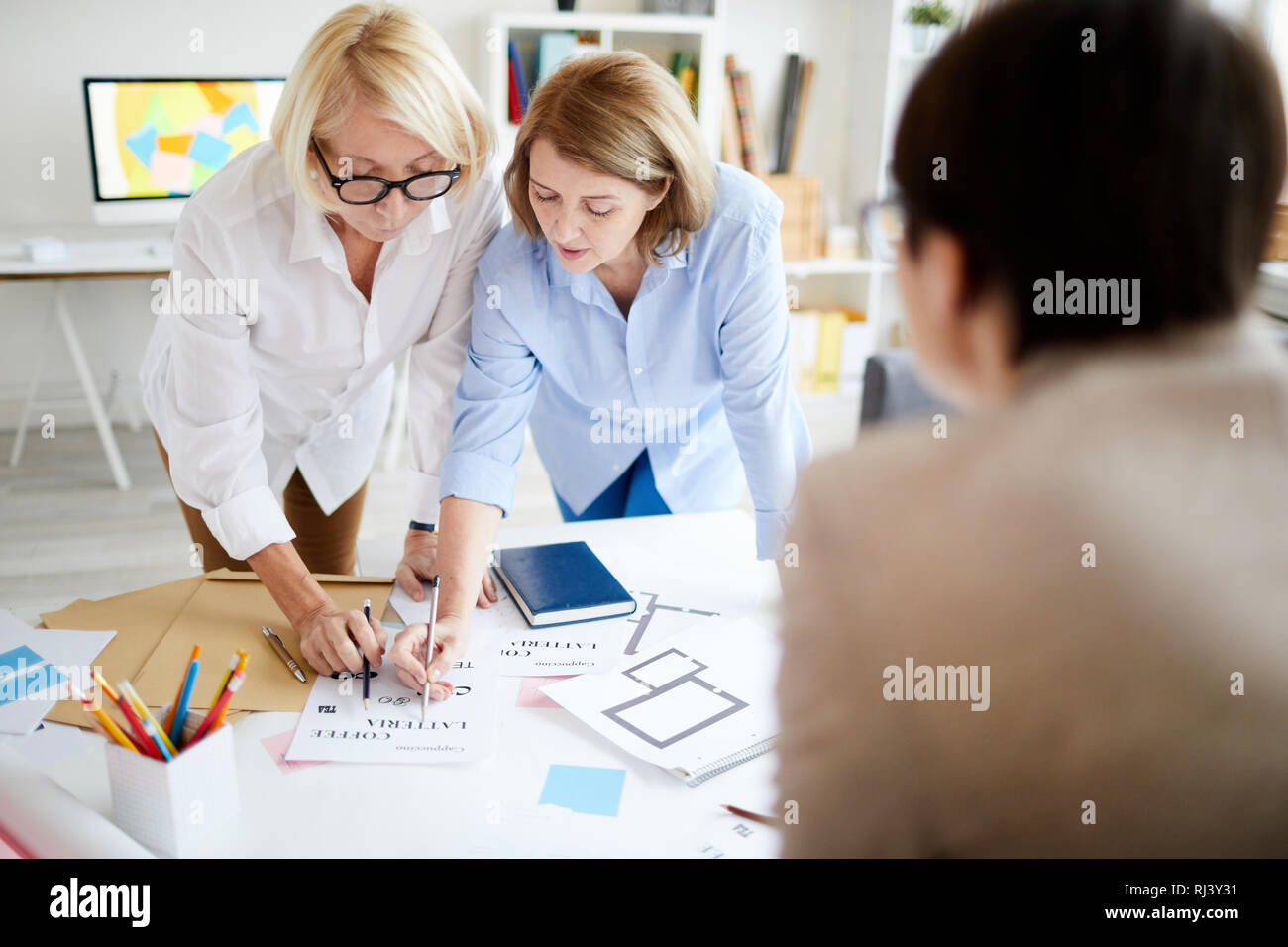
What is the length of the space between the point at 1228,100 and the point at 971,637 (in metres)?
0.30

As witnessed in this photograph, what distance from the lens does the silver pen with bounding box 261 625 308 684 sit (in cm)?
119

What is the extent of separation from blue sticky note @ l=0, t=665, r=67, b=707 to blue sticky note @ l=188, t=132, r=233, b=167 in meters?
2.98

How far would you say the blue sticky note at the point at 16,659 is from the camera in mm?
1174

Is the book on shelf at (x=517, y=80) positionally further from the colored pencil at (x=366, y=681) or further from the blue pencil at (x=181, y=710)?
the blue pencil at (x=181, y=710)

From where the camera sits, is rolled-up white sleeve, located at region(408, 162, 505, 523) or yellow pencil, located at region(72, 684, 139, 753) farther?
rolled-up white sleeve, located at region(408, 162, 505, 523)

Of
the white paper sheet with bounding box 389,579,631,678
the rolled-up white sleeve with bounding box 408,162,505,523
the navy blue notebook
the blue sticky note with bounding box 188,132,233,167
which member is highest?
the blue sticky note with bounding box 188,132,233,167

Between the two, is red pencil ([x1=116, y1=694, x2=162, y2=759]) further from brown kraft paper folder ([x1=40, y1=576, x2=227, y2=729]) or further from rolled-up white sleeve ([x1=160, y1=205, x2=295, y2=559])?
rolled-up white sleeve ([x1=160, y1=205, x2=295, y2=559])

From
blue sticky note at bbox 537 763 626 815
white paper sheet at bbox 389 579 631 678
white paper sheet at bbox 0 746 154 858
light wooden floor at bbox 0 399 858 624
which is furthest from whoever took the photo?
light wooden floor at bbox 0 399 858 624

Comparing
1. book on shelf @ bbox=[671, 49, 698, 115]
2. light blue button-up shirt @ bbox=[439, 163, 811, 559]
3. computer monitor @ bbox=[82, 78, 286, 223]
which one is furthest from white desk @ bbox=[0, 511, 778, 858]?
book on shelf @ bbox=[671, 49, 698, 115]
